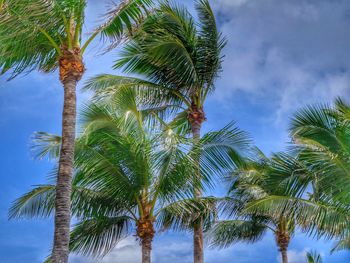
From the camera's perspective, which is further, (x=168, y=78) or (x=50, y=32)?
(x=168, y=78)

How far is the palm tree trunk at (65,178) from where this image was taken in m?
11.2

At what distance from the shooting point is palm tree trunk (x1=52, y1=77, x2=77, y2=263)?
11.2 metres

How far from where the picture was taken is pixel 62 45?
12906mm

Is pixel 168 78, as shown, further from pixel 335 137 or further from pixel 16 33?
pixel 16 33

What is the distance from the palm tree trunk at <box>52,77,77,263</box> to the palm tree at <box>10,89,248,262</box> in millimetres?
1882

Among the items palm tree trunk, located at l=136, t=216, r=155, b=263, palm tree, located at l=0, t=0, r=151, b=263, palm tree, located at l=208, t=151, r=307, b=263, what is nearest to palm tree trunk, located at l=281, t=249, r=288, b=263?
palm tree, located at l=208, t=151, r=307, b=263

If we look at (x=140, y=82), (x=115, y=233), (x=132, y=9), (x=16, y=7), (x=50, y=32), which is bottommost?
(x=115, y=233)

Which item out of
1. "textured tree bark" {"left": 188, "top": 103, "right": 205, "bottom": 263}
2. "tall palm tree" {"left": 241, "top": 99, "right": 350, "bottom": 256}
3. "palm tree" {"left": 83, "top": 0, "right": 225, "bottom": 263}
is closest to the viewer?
"tall palm tree" {"left": 241, "top": 99, "right": 350, "bottom": 256}

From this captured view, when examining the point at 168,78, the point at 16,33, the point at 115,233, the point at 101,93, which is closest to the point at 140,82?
the point at 168,78

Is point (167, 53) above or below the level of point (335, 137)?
above

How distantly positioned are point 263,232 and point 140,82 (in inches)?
287

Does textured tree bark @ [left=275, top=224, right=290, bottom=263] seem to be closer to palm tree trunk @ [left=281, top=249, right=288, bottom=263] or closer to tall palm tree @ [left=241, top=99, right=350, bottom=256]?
palm tree trunk @ [left=281, top=249, right=288, bottom=263]

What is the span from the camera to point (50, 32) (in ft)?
42.0

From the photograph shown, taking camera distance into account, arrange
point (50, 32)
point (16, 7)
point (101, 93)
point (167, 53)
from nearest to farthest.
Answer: point (16, 7)
point (50, 32)
point (101, 93)
point (167, 53)
